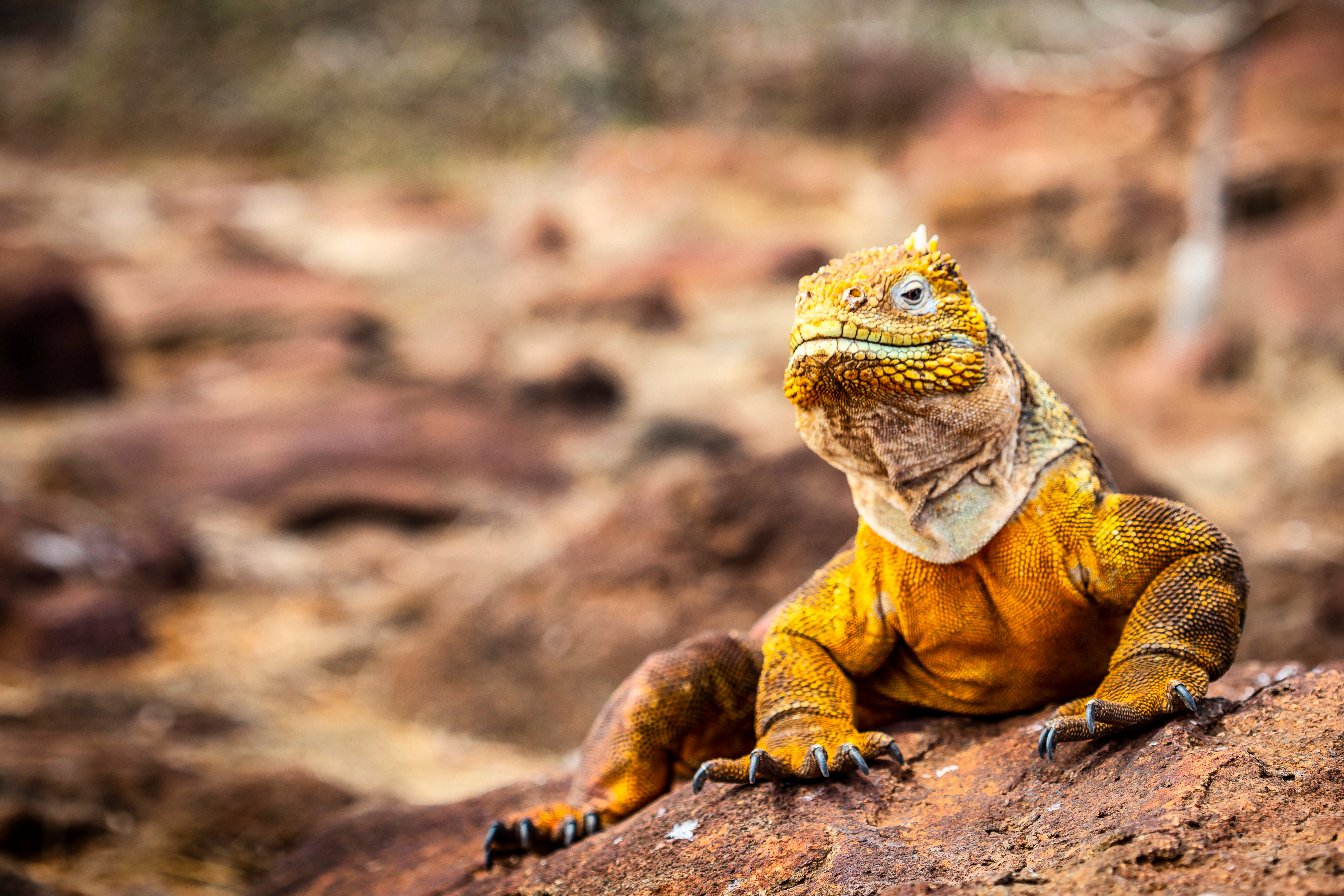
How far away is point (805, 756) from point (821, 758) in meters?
0.07

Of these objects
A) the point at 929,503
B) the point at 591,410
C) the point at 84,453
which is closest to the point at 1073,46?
the point at 591,410

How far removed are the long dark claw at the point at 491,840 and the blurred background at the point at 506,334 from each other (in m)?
1.78

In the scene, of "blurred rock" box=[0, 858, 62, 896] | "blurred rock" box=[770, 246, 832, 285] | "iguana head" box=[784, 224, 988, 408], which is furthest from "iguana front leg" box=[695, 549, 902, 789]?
"blurred rock" box=[770, 246, 832, 285]

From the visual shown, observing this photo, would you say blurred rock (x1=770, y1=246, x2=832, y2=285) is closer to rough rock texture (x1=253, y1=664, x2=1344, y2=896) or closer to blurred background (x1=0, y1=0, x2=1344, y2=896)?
blurred background (x1=0, y1=0, x2=1344, y2=896)

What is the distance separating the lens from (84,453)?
10.9 meters

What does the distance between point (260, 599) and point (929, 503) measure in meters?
7.33

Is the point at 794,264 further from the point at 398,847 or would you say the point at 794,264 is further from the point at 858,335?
the point at 858,335

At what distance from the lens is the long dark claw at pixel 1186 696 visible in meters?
2.48

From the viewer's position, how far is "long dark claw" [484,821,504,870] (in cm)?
321

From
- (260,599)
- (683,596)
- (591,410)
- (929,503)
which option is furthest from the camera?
(591,410)

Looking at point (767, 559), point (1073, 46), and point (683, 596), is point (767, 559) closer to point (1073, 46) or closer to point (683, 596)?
point (683, 596)

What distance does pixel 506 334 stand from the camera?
15.5 meters

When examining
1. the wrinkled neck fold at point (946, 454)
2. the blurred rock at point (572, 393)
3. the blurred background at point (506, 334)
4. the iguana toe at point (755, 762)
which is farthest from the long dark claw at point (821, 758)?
the blurred rock at point (572, 393)

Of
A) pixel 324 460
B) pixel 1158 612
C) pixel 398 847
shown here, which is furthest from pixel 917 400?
pixel 324 460
